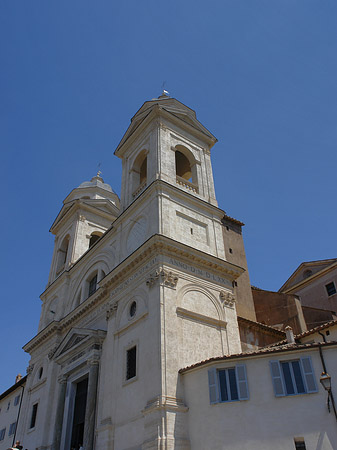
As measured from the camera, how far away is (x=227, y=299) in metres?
20.4

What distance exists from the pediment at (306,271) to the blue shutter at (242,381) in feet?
61.2

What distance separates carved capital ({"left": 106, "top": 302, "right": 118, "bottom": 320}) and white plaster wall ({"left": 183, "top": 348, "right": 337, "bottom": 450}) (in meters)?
6.50

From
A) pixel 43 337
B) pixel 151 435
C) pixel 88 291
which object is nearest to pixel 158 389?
pixel 151 435

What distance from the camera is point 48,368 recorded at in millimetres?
24844

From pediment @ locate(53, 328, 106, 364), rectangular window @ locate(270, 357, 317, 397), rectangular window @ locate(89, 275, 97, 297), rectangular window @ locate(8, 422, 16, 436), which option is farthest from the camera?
rectangular window @ locate(8, 422, 16, 436)

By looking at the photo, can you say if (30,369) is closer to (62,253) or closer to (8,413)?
(8,413)

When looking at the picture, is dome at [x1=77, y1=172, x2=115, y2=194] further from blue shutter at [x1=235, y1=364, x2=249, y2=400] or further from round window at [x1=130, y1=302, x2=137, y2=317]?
blue shutter at [x1=235, y1=364, x2=249, y2=400]

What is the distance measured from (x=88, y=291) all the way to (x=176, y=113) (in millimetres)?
12169

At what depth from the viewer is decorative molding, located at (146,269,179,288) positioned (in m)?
18.3

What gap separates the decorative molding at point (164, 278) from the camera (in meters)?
18.3

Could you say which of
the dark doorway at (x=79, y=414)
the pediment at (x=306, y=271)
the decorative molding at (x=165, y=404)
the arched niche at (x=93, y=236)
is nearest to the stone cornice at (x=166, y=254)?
the dark doorway at (x=79, y=414)

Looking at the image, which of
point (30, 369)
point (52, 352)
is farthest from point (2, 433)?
point (52, 352)

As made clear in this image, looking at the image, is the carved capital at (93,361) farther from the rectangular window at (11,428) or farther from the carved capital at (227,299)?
the rectangular window at (11,428)

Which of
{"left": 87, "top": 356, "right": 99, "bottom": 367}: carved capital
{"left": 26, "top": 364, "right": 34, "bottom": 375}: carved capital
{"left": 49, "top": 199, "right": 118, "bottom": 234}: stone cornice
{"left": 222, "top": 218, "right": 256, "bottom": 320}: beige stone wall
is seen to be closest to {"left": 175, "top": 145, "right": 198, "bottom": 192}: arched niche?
{"left": 222, "top": 218, "right": 256, "bottom": 320}: beige stone wall
